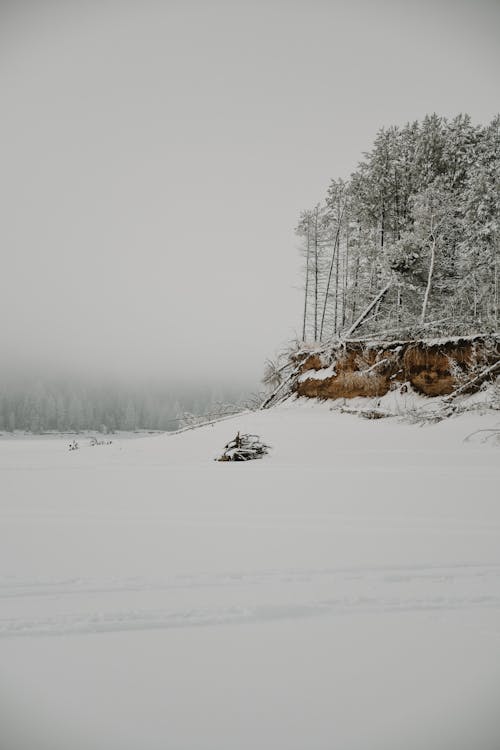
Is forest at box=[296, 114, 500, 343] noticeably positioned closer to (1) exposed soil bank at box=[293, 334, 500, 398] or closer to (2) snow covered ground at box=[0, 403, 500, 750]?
(1) exposed soil bank at box=[293, 334, 500, 398]

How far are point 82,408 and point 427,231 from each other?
74197mm

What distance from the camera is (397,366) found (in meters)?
9.25

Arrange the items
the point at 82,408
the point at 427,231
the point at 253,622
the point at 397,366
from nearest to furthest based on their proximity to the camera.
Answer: the point at 253,622, the point at 397,366, the point at 427,231, the point at 82,408

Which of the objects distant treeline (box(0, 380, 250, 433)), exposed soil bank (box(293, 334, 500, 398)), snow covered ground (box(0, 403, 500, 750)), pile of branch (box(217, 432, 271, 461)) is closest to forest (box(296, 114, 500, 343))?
exposed soil bank (box(293, 334, 500, 398))

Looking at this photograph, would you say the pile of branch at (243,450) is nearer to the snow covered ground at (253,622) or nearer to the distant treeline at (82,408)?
A: the snow covered ground at (253,622)

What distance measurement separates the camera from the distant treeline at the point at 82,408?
203 ft

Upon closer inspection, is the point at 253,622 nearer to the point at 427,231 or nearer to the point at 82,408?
the point at 427,231

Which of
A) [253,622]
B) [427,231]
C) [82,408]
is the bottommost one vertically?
[82,408]

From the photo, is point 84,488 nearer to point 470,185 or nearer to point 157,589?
point 157,589

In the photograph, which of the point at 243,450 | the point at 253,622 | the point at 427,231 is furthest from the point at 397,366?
the point at 253,622

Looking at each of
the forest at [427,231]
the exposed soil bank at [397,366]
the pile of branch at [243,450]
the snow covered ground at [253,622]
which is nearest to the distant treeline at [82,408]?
the forest at [427,231]

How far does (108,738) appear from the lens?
1.48 m

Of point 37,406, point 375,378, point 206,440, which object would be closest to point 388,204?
point 375,378

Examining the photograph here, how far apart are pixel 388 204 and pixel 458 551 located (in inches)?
666
